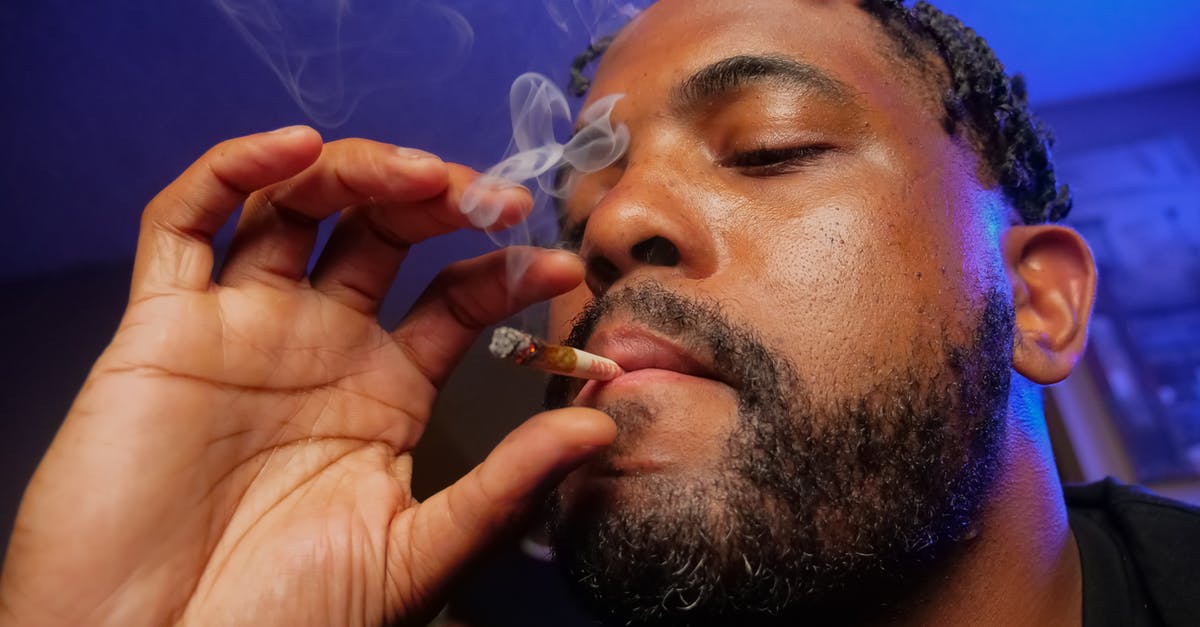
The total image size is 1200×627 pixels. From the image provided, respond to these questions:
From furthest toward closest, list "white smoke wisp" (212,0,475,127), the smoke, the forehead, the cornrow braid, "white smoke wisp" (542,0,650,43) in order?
the cornrow braid
"white smoke wisp" (542,0,650,43)
"white smoke wisp" (212,0,475,127)
the smoke
the forehead

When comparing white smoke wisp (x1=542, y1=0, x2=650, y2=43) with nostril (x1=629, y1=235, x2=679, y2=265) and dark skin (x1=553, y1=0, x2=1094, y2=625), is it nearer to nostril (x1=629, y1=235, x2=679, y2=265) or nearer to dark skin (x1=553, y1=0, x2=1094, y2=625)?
dark skin (x1=553, y1=0, x2=1094, y2=625)

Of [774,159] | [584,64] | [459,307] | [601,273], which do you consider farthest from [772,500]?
[584,64]

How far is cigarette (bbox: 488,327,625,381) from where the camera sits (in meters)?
0.69

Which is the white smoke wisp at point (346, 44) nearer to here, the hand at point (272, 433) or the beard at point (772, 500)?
the hand at point (272, 433)

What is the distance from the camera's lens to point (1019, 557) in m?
1.18

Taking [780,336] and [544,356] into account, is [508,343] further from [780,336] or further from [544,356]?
[780,336]

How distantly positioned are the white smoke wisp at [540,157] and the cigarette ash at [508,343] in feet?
1.13

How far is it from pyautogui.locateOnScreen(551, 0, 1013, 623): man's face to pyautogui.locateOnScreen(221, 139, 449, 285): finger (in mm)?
305

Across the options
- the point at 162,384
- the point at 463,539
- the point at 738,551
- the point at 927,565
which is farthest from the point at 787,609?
the point at 162,384

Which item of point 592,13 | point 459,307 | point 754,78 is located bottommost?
point 459,307

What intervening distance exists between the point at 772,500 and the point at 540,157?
80 centimetres

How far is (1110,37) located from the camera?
7.93 ft

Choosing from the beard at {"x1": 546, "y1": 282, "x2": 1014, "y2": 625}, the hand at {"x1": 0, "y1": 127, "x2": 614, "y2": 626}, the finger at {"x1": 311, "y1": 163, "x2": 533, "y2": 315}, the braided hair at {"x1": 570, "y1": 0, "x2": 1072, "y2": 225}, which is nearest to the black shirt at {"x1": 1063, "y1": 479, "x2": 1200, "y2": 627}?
the beard at {"x1": 546, "y1": 282, "x2": 1014, "y2": 625}

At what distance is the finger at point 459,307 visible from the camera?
113 centimetres
